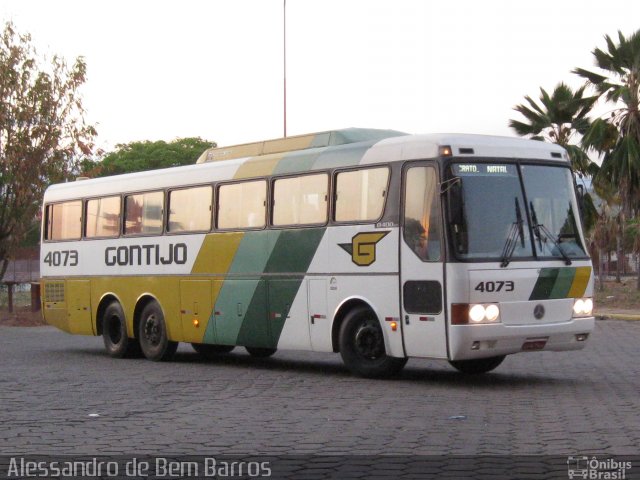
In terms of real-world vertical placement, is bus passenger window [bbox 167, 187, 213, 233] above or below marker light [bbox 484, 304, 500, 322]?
above

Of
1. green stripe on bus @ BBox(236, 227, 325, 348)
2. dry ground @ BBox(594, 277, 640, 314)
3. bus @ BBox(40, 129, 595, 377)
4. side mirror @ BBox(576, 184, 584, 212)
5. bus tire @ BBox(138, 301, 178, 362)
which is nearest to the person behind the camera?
bus @ BBox(40, 129, 595, 377)

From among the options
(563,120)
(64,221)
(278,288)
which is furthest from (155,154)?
(278,288)

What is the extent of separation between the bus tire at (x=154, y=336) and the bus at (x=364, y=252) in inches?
1.4

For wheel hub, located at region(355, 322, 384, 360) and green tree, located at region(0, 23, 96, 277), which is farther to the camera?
green tree, located at region(0, 23, 96, 277)

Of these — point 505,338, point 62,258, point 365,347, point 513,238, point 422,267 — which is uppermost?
point 62,258

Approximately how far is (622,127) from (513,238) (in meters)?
25.1

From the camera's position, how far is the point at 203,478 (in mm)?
8359

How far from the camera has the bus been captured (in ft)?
48.1

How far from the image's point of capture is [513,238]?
48.9 ft

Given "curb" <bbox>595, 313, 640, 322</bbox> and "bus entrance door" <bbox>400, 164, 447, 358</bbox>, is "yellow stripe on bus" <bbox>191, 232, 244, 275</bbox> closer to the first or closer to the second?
"bus entrance door" <bbox>400, 164, 447, 358</bbox>

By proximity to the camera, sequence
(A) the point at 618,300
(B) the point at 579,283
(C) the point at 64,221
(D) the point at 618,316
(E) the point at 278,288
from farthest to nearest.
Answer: (A) the point at 618,300 → (D) the point at 618,316 → (C) the point at 64,221 → (E) the point at 278,288 → (B) the point at 579,283

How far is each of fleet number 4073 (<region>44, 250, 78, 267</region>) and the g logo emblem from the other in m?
7.86

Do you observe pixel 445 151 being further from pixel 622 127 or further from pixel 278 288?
pixel 622 127

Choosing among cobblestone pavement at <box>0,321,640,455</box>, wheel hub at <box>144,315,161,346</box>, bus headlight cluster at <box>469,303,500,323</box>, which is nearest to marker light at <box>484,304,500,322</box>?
bus headlight cluster at <box>469,303,500,323</box>
